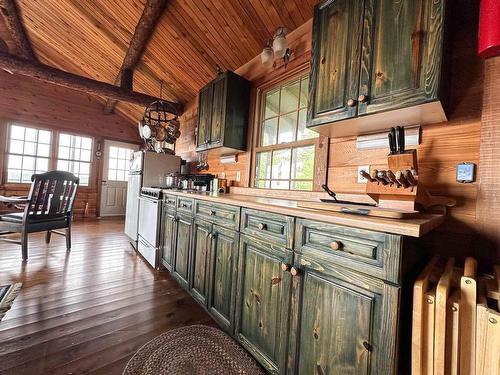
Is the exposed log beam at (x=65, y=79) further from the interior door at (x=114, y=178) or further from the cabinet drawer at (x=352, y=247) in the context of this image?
the cabinet drawer at (x=352, y=247)

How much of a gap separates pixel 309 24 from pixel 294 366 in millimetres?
2429

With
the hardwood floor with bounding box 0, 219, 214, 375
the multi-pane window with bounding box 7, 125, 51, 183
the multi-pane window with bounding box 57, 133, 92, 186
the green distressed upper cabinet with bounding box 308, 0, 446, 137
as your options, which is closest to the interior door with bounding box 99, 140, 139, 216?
the multi-pane window with bounding box 57, 133, 92, 186

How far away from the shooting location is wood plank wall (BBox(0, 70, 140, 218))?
194 inches

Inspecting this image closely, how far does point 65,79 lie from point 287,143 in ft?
12.4

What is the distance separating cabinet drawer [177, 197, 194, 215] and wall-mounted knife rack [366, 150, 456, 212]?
1.40m

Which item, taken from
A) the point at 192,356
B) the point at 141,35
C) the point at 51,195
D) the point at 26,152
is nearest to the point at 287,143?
the point at 192,356

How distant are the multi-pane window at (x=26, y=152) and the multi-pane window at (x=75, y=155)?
26 cm

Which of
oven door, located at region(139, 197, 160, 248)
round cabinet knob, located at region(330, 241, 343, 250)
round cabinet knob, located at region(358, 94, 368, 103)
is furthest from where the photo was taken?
oven door, located at region(139, 197, 160, 248)

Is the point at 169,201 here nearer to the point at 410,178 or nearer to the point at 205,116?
the point at 205,116

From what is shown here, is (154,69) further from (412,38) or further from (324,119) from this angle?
(412,38)

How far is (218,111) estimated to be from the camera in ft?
8.28

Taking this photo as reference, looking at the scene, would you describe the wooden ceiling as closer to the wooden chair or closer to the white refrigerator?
the white refrigerator

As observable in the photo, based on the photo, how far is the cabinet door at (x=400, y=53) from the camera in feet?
3.21

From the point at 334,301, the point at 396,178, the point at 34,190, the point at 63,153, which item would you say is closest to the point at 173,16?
the point at 34,190
